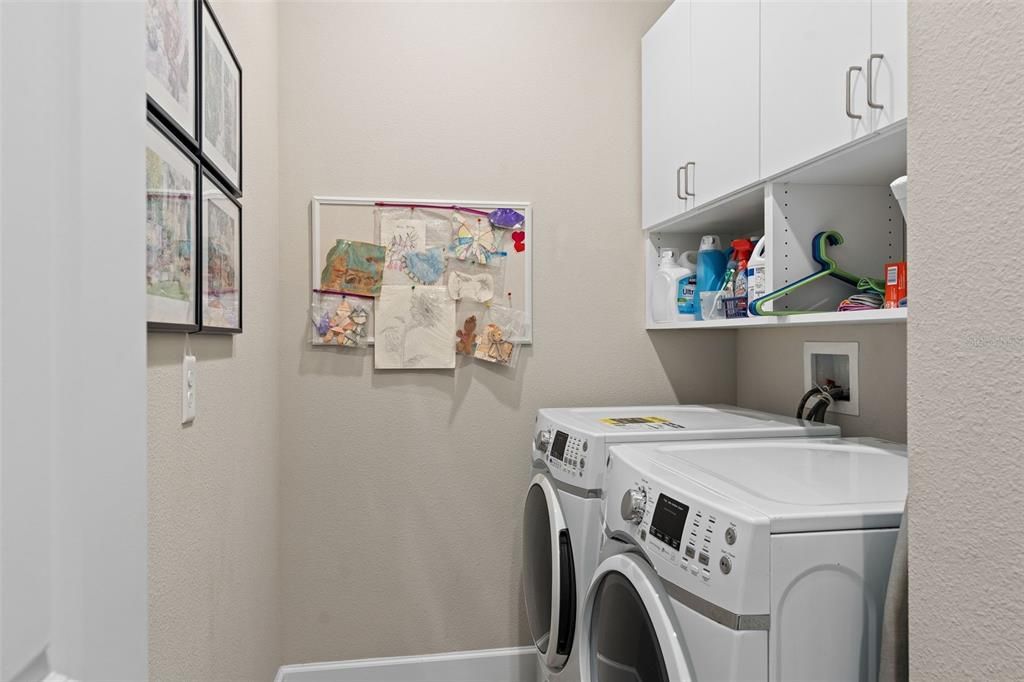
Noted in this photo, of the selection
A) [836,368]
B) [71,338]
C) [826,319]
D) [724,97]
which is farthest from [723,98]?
[71,338]

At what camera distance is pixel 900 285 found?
1.27 metres

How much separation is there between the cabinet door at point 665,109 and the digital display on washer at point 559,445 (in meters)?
0.78

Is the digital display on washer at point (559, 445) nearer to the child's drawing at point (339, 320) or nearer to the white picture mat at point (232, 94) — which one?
the child's drawing at point (339, 320)

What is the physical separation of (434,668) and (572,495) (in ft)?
3.35

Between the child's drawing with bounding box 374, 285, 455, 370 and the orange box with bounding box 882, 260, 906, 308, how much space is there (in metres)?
1.31

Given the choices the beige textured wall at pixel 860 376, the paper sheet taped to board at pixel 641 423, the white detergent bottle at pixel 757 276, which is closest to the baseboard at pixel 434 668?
the paper sheet taped to board at pixel 641 423

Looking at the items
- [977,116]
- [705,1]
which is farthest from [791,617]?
[705,1]

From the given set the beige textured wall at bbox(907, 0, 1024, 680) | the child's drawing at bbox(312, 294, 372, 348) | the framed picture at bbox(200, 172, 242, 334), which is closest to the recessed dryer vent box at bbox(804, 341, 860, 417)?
the beige textured wall at bbox(907, 0, 1024, 680)

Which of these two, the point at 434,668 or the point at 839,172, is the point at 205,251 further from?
the point at 434,668

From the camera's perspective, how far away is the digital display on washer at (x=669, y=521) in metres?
0.99

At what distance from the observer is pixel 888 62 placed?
3.80 ft

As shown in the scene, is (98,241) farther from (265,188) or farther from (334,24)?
(334,24)

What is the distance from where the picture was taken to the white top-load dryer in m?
1.55

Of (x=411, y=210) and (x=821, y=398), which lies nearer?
(x=821, y=398)
